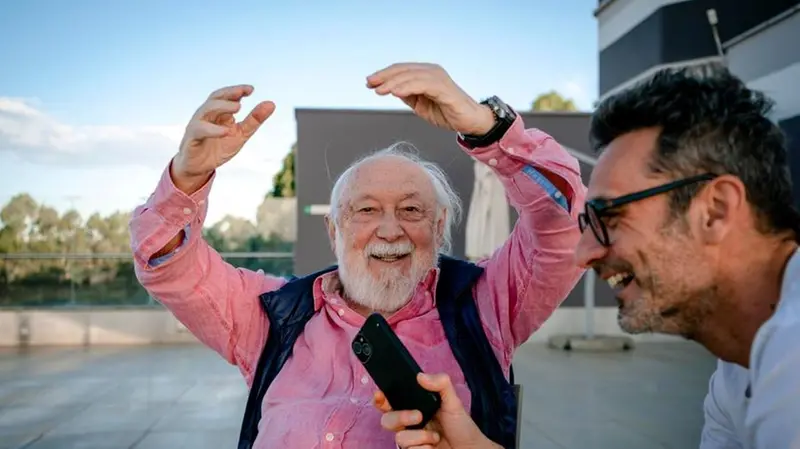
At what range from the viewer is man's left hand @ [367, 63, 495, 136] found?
60.2 inches

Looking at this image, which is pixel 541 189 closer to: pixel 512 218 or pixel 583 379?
pixel 583 379

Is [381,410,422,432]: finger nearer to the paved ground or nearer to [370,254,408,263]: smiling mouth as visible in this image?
[370,254,408,263]: smiling mouth

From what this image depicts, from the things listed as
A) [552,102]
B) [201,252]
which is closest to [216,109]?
[201,252]

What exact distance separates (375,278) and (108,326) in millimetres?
9456

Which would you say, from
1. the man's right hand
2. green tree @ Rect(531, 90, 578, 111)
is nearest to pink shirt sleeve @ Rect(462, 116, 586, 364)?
the man's right hand

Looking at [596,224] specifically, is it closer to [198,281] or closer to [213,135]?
[213,135]

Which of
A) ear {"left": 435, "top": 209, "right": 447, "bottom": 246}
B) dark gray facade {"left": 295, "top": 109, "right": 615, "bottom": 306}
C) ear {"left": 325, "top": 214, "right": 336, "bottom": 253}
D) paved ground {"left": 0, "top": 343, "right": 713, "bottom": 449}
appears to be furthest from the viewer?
dark gray facade {"left": 295, "top": 109, "right": 615, "bottom": 306}

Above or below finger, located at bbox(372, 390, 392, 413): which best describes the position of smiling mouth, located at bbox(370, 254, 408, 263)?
above

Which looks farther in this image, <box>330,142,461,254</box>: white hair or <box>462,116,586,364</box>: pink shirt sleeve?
<box>330,142,461,254</box>: white hair

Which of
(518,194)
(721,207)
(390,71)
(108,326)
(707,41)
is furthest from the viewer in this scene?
(707,41)

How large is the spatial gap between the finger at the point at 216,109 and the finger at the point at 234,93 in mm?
13

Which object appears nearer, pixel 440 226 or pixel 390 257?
pixel 390 257

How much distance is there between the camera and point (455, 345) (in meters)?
1.98

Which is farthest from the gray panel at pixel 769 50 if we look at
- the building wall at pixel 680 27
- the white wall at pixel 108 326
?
the white wall at pixel 108 326
